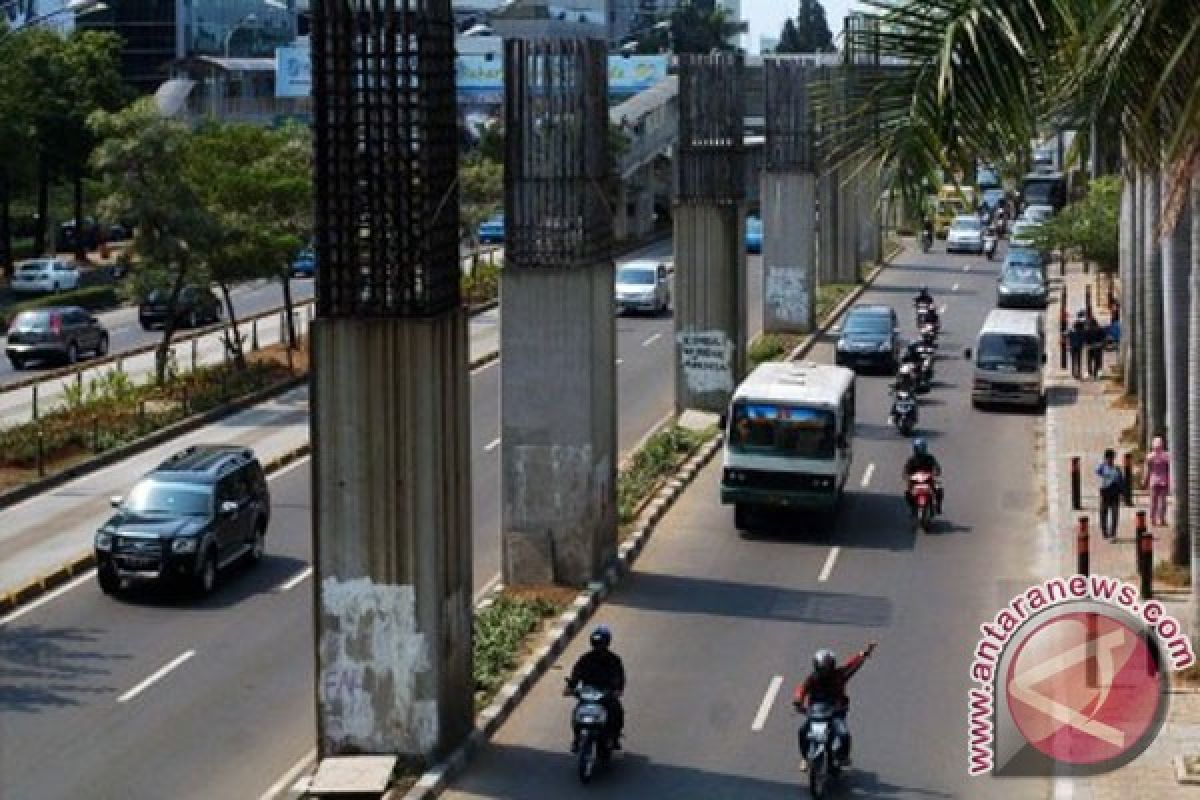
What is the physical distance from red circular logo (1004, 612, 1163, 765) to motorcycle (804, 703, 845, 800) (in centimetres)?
161

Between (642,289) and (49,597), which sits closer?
(49,597)

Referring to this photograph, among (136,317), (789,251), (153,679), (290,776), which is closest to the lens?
(290,776)

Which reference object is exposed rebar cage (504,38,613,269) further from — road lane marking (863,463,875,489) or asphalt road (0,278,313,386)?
asphalt road (0,278,313,386)

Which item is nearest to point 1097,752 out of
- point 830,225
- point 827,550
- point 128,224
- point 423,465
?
point 423,465

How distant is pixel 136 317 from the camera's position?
61125mm

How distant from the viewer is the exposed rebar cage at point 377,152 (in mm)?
17750

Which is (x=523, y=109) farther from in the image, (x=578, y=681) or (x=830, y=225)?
(x=830, y=225)

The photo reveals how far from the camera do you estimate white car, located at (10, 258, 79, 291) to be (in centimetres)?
6656

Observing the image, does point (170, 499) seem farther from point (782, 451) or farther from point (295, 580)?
point (782, 451)

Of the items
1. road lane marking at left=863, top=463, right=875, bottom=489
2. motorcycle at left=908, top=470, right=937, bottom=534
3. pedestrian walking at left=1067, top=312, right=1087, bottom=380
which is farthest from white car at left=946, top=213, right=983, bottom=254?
motorcycle at left=908, top=470, right=937, bottom=534

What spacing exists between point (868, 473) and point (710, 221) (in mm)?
5931

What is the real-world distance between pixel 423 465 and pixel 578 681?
7.54 feet

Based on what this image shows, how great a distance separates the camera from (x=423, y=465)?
17.7m

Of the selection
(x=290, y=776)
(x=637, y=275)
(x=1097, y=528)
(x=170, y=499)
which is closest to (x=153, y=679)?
(x=290, y=776)
